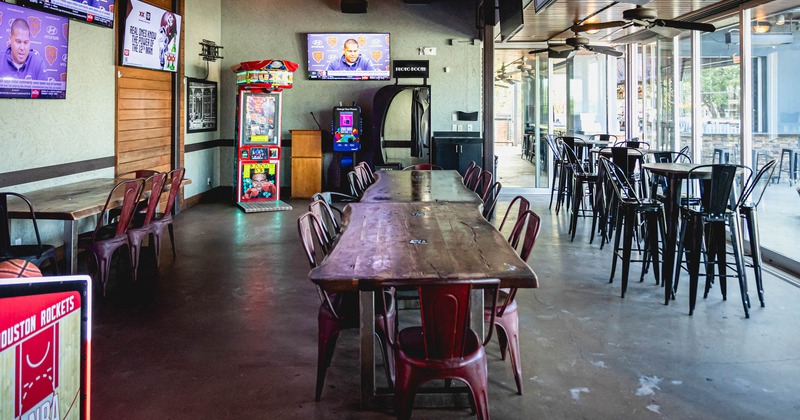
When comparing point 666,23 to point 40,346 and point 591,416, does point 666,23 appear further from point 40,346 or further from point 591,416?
point 40,346

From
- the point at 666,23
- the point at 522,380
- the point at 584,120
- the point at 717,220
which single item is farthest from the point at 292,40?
the point at 522,380

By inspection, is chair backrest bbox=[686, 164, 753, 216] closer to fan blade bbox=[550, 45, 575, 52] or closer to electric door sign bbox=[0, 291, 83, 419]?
electric door sign bbox=[0, 291, 83, 419]

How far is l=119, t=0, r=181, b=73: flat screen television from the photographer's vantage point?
6.92m

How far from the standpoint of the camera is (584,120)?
1167 cm

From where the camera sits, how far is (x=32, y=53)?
5.18 m

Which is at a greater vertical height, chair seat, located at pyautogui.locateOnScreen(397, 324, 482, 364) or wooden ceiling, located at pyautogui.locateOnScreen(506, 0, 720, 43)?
wooden ceiling, located at pyautogui.locateOnScreen(506, 0, 720, 43)

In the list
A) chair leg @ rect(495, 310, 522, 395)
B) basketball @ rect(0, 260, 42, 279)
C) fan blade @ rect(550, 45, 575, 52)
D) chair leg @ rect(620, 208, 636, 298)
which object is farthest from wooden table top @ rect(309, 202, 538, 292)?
fan blade @ rect(550, 45, 575, 52)

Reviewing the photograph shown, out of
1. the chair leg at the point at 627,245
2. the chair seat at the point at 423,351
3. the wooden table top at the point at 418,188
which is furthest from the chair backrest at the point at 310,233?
the chair leg at the point at 627,245

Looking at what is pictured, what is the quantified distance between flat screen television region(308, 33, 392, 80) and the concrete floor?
5.47 m

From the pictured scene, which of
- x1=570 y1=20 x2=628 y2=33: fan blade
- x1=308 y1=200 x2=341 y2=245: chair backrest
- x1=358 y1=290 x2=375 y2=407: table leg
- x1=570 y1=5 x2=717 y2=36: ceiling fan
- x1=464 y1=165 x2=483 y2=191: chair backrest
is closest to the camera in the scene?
x1=358 y1=290 x2=375 y2=407: table leg

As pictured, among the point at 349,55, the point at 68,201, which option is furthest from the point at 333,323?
the point at 349,55

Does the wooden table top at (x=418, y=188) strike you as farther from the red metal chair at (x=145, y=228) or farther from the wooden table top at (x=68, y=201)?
the wooden table top at (x=68, y=201)

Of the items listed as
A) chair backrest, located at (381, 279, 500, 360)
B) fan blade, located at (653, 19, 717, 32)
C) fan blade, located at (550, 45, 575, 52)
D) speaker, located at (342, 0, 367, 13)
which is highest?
speaker, located at (342, 0, 367, 13)

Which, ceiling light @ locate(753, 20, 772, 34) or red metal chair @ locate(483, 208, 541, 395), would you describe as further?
ceiling light @ locate(753, 20, 772, 34)
